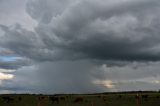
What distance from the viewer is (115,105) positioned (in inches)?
2283

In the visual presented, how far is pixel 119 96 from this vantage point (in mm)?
81500

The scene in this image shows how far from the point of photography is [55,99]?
2827 inches

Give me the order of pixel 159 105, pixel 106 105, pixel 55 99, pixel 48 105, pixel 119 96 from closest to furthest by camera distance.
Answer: pixel 159 105, pixel 106 105, pixel 48 105, pixel 55 99, pixel 119 96

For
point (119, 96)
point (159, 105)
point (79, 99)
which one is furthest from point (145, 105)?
point (119, 96)

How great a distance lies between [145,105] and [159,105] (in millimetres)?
3174

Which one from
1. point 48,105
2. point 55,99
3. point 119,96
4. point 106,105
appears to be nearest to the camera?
point 106,105

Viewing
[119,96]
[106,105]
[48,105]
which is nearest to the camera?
[106,105]

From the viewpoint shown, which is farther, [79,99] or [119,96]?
[119,96]

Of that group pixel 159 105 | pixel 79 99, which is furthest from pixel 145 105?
pixel 79 99

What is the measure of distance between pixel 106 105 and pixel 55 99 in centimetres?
1808

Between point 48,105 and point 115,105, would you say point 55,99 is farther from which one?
point 115,105

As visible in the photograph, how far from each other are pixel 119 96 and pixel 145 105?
28.0 metres

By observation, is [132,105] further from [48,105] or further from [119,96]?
[119,96]

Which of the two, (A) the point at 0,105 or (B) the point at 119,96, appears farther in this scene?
(B) the point at 119,96
